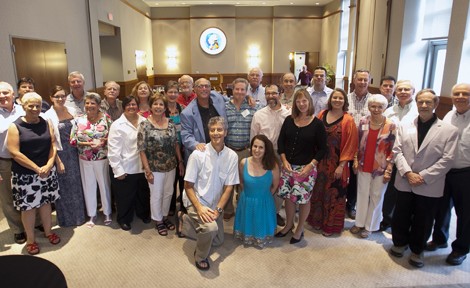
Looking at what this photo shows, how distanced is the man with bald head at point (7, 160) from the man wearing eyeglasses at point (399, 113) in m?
3.57

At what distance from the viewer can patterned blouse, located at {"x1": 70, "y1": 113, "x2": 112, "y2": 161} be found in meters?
3.25

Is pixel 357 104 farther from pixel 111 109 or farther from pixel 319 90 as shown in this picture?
pixel 111 109

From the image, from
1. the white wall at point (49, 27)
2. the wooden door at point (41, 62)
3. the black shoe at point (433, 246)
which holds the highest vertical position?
the white wall at point (49, 27)

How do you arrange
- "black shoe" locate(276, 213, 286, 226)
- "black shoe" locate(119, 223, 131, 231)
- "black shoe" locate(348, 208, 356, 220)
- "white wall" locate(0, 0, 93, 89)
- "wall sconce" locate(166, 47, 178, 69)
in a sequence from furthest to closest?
"wall sconce" locate(166, 47, 178, 69)
"white wall" locate(0, 0, 93, 89)
"black shoe" locate(348, 208, 356, 220)
"black shoe" locate(276, 213, 286, 226)
"black shoe" locate(119, 223, 131, 231)

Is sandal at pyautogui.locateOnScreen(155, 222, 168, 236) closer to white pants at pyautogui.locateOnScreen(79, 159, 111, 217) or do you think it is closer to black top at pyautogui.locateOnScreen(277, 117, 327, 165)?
white pants at pyautogui.locateOnScreen(79, 159, 111, 217)

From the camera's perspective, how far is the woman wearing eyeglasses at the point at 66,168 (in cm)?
328

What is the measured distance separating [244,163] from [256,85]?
1510 millimetres

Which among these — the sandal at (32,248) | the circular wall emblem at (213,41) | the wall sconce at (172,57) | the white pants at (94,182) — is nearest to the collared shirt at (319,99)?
the white pants at (94,182)

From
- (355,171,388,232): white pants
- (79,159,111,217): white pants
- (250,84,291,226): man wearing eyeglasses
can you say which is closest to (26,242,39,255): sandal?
(79,159,111,217): white pants

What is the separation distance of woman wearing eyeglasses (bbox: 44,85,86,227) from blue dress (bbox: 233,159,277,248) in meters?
1.74

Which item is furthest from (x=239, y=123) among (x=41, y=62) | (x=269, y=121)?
(x=41, y=62)

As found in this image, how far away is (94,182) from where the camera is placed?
345 centimetres

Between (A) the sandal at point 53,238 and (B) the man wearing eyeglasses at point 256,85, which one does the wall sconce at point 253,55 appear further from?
(A) the sandal at point 53,238

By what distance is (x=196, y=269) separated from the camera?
2.76m
